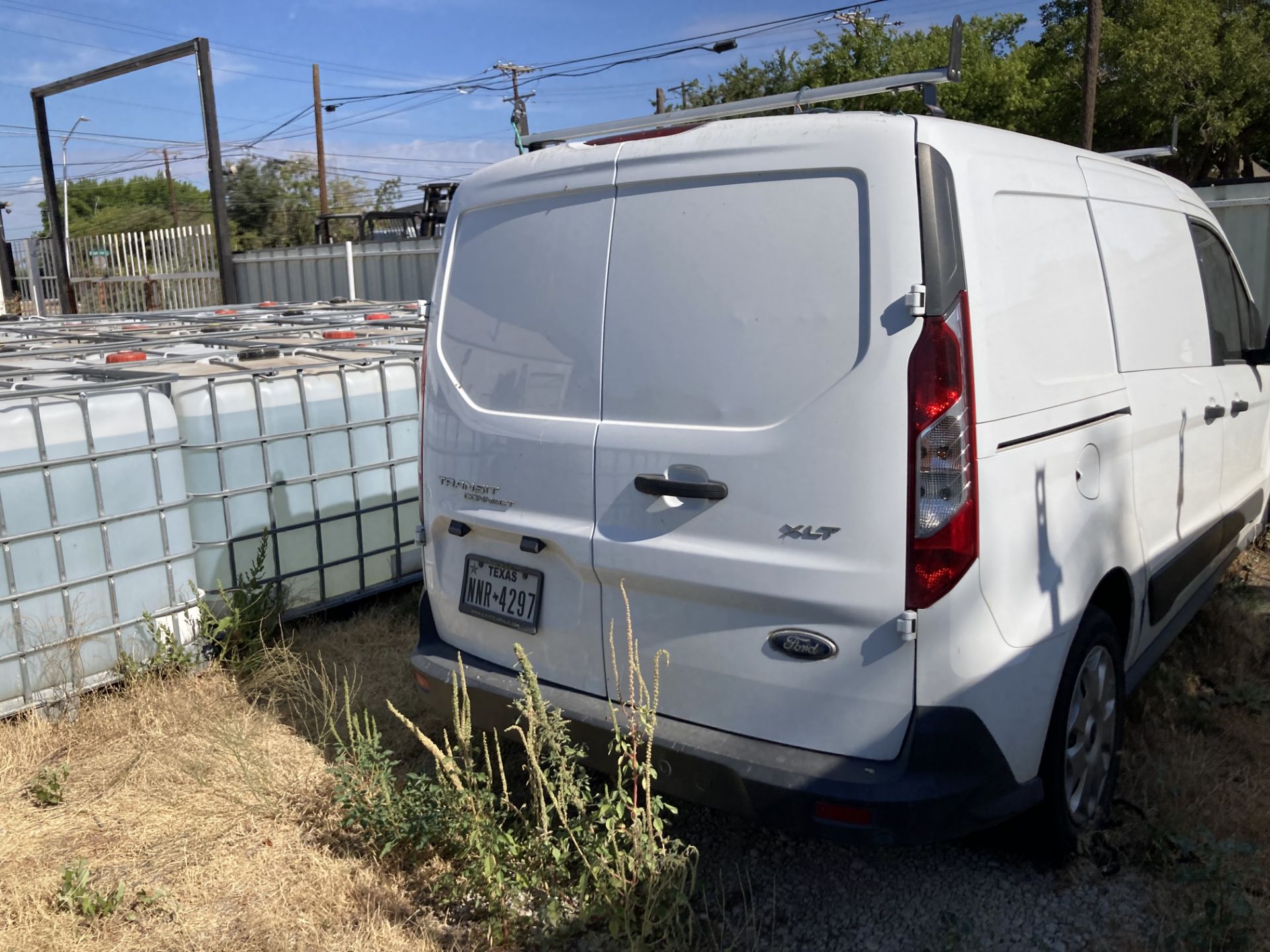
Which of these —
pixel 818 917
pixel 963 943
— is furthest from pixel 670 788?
pixel 963 943

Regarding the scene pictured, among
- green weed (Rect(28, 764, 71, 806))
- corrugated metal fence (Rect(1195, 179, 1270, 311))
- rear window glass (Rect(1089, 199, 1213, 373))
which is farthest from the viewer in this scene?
corrugated metal fence (Rect(1195, 179, 1270, 311))

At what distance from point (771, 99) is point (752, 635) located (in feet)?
5.11

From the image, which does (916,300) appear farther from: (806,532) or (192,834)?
(192,834)

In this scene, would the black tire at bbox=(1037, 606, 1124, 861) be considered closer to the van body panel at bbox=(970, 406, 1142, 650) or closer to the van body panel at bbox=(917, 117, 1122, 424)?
the van body panel at bbox=(970, 406, 1142, 650)

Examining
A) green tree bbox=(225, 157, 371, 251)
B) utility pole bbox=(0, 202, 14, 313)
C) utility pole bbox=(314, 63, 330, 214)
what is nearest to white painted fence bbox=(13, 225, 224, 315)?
utility pole bbox=(0, 202, 14, 313)

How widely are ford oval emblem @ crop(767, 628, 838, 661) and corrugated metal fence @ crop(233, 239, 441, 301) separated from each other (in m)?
14.9

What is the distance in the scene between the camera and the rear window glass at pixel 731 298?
8.08 ft

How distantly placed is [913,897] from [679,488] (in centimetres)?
145

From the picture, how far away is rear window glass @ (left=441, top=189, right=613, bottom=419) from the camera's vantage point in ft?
9.52

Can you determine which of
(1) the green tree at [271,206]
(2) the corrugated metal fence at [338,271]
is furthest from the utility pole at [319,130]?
(1) the green tree at [271,206]

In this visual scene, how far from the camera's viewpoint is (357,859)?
3.25 metres

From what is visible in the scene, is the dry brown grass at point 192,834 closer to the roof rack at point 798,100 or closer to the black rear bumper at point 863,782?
the black rear bumper at point 863,782

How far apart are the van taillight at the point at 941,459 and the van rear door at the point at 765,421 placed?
1.2 inches

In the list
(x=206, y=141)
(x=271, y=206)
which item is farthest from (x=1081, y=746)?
(x=271, y=206)
